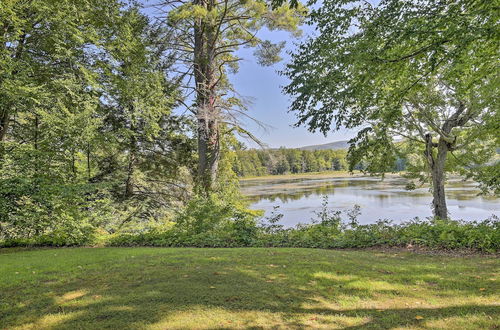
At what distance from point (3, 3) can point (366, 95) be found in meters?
9.29

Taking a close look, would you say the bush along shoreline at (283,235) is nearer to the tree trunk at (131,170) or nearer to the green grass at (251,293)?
the green grass at (251,293)

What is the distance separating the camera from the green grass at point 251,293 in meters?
2.89

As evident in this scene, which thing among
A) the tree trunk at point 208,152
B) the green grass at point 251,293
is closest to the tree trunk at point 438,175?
the green grass at point 251,293

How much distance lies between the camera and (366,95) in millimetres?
5996

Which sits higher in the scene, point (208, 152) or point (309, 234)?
point (208, 152)

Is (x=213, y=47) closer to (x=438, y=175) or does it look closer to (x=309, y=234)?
(x=309, y=234)

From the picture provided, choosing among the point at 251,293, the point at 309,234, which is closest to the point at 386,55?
the point at 251,293

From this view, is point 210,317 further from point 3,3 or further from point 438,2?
point 3,3

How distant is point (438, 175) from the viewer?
41.2ft

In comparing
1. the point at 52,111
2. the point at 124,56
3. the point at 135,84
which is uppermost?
the point at 124,56

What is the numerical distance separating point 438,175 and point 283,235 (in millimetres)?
8473

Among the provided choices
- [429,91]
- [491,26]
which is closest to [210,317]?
[491,26]

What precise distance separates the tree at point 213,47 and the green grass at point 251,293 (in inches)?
247

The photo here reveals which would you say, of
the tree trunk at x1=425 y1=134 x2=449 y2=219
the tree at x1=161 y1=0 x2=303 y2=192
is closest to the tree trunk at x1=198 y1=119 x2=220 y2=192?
the tree at x1=161 y1=0 x2=303 y2=192
